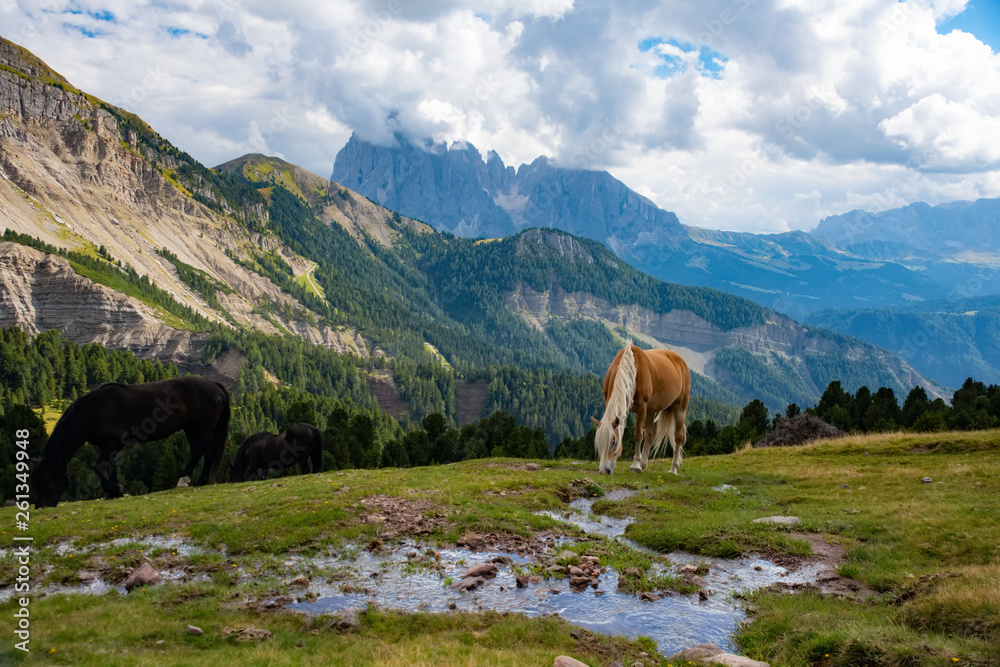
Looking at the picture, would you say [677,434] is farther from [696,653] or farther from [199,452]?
[199,452]

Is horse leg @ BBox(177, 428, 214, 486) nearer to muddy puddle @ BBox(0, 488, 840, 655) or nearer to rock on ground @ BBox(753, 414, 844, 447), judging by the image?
muddy puddle @ BBox(0, 488, 840, 655)

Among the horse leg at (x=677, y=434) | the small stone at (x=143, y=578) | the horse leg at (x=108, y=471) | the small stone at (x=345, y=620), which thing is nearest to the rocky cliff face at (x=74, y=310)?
the horse leg at (x=108, y=471)

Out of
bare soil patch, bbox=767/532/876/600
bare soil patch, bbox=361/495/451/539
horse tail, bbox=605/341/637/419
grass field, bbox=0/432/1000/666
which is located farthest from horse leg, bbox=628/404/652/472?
bare soil patch, bbox=361/495/451/539

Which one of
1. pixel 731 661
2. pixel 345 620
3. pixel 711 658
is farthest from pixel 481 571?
pixel 731 661

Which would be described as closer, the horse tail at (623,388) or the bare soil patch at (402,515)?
the bare soil patch at (402,515)

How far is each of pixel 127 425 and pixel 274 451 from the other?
13592 millimetres

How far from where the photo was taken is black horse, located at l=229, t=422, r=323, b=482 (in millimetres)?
31438

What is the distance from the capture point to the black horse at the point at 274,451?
31438 mm

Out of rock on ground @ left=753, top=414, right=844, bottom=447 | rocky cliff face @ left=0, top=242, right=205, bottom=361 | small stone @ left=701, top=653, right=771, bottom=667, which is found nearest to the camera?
small stone @ left=701, top=653, right=771, bottom=667

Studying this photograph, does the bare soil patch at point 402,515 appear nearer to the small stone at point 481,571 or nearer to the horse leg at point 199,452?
the small stone at point 481,571

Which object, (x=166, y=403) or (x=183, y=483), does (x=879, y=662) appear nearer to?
(x=166, y=403)

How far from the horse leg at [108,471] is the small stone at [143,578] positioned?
34.0 ft

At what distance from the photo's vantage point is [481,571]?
10375 millimetres

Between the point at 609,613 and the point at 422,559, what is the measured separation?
13.0 ft
